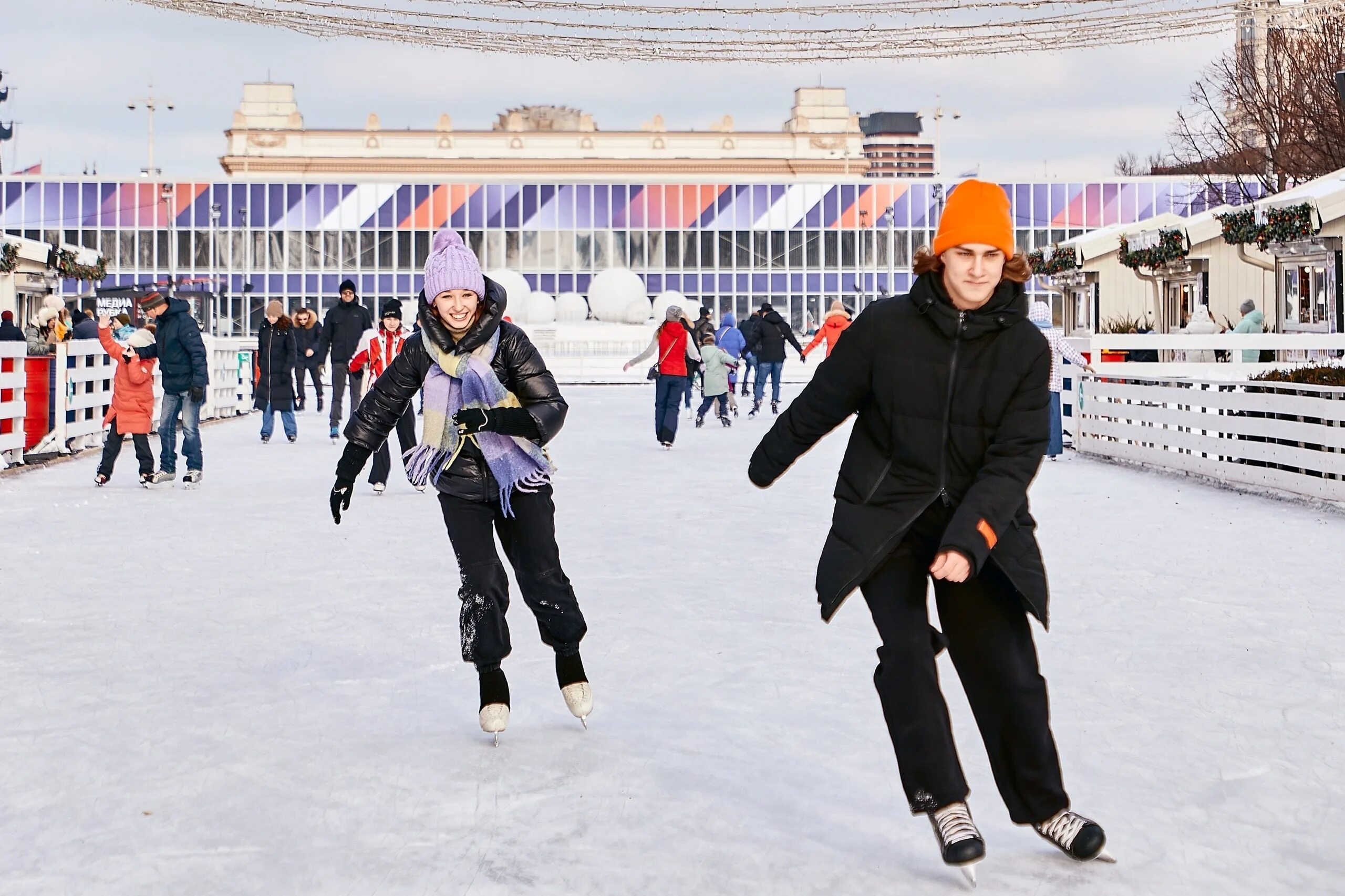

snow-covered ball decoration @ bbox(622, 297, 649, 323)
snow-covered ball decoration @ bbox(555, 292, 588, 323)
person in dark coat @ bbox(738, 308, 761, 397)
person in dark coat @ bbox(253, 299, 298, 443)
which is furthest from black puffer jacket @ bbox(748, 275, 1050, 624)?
snow-covered ball decoration @ bbox(555, 292, 588, 323)

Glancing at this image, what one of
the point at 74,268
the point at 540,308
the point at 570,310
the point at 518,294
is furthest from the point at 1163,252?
the point at 570,310

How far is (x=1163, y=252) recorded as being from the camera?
28.4 m

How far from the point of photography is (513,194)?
77625 millimetres

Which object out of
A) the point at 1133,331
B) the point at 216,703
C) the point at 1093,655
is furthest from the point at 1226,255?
the point at 216,703

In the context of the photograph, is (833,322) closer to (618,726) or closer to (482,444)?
(618,726)

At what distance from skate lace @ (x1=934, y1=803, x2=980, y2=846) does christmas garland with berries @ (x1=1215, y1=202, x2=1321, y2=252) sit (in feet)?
65.1

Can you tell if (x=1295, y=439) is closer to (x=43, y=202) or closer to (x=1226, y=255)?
(x=1226, y=255)

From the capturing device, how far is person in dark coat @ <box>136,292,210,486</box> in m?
12.4

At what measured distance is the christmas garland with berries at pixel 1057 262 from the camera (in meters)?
34.7

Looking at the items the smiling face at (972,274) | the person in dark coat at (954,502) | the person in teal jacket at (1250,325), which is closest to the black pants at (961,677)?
the person in dark coat at (954,502)

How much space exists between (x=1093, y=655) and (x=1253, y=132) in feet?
141

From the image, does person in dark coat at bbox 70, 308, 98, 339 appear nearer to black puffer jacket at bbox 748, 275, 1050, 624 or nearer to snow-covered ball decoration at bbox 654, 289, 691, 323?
A: black puffer jacket at bbox 748, 275, 1050, 624

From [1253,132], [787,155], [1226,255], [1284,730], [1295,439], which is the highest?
[787,155]

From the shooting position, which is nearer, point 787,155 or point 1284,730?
point 1284,730
